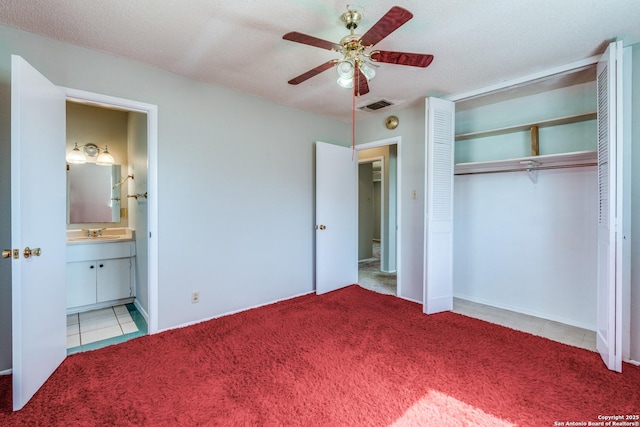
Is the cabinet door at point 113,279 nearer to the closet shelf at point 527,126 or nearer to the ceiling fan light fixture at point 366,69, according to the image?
the ceiling fan light fixture at point 366,69

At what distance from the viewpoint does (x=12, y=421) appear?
1571 millimetres

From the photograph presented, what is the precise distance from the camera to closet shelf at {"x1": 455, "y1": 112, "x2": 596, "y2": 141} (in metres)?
2.63

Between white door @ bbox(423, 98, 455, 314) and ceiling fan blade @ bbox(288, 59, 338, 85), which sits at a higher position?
ceiling fan blade @ bbox(288, 59, 338, 85)

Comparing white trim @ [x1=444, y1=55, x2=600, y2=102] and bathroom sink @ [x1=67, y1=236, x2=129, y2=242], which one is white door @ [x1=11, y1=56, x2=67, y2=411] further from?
white trim @ [x1=444, y1=55, x2=600, y2=102]

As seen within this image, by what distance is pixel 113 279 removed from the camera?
3.35 meters

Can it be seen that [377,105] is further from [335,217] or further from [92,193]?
[92,193]

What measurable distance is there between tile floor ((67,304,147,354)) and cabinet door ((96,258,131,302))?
16cm

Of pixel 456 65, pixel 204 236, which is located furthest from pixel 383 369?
pixel 456 65

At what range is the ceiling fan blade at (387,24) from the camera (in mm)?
1344

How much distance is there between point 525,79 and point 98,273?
4.73 m

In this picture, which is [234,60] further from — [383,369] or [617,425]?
[617,425]

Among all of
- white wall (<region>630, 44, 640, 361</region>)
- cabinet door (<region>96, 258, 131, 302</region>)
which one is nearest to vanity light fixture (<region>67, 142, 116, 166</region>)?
cabinet door (<region>96, 258, 131, 302</region>)

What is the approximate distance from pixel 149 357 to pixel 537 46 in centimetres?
373

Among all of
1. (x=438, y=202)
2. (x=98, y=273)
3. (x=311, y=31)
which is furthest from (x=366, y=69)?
(x=98, y=273)
